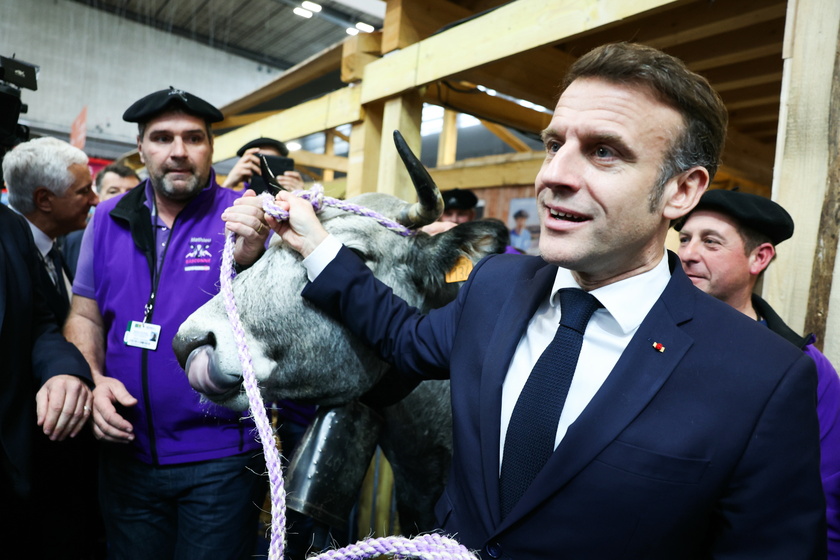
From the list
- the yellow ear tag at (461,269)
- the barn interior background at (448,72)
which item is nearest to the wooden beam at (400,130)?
the barn interior background at (448,72)

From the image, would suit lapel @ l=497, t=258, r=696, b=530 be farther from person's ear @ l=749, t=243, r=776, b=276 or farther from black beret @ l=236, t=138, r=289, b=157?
black beret @ l=236, t=138, r=289, b=157

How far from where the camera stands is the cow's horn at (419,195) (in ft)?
5.56

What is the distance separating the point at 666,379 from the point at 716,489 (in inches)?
8.5

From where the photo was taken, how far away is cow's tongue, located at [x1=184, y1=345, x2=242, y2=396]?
1.47m

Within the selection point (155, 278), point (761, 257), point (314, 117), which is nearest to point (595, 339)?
point (761, 257)

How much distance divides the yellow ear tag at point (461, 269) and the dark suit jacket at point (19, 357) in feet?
4.56

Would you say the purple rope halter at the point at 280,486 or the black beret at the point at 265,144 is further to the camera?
the black beret at the point at 265,144

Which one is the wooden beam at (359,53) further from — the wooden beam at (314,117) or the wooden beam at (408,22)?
the wooden beam at (408,22)

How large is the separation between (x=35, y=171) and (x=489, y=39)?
8.85ft

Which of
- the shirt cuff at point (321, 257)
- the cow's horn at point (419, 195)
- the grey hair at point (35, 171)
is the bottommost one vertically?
the shirt cuff at point (321, 257)

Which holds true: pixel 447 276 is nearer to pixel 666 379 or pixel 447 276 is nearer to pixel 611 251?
pixel 611 251

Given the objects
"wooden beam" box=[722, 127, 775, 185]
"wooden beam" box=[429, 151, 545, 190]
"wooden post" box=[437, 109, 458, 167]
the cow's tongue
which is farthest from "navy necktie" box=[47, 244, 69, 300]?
"wooden post" box=[437, 109, 458, 167]

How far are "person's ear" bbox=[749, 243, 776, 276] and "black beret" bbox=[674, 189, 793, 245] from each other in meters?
0.06

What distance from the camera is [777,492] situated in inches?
40.1
